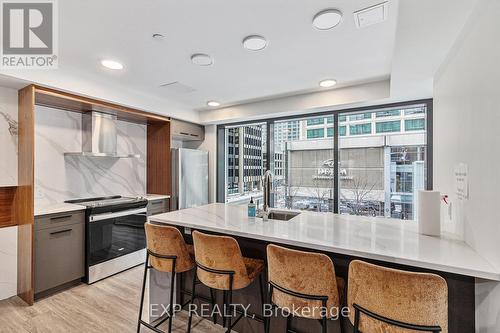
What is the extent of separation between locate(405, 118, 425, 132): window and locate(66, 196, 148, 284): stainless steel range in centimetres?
384

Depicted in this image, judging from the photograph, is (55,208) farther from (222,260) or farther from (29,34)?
(222,260)

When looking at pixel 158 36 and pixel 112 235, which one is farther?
pixel 112 235

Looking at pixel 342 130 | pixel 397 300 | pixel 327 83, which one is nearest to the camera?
pixel 397 300

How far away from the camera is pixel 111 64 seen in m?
2.56

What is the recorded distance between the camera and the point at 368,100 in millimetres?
3143

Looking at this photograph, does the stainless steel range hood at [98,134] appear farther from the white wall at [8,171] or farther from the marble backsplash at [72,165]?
the white wall at [8,171]

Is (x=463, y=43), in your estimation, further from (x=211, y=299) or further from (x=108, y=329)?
(x=108, y=329)

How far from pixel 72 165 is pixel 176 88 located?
5.81 ft

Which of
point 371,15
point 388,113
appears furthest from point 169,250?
point 388,113

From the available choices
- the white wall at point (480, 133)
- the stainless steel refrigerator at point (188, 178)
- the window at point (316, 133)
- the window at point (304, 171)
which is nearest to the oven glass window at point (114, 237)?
the stainless steel refrigerator at point (188, 178)

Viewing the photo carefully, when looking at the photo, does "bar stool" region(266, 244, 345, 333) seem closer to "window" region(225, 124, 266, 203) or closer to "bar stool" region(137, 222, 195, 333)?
"bar stool" region(137, 222, 195, 333)

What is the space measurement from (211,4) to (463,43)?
1.65 metres

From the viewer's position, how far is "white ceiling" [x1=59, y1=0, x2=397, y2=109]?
1683mm

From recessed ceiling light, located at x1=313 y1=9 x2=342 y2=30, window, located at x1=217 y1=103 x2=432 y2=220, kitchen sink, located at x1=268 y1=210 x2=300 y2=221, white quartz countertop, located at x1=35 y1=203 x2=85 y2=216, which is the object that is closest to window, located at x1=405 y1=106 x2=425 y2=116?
window, located at x1=217 y1=103 x2=432 y2=220
